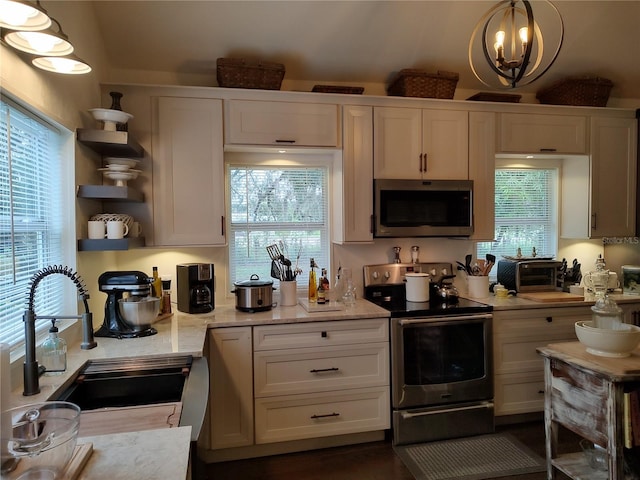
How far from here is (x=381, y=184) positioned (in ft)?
9.74

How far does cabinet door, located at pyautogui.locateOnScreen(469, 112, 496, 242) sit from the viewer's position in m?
3.13

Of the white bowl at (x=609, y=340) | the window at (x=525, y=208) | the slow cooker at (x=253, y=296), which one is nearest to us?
the white bowl at (x=609, y=340)

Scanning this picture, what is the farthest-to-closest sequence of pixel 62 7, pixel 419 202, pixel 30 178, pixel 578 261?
pixel 578 261
pixel 419 202
pixel 62 7
pixel 30 178

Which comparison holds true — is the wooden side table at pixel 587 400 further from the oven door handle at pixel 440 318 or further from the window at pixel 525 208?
the window at pixel 525 208

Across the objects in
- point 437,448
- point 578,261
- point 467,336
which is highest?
point 578,261

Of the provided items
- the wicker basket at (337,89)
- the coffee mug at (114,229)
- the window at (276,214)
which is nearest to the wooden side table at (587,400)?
the window at (276,214)

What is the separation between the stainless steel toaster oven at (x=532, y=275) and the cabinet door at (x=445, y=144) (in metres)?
0.84

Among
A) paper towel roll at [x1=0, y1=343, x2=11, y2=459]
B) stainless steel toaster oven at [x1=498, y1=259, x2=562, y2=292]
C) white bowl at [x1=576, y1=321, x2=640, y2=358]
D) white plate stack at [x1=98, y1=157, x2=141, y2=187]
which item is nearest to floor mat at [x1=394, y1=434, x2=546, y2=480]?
white bowl at [x1=576, y1=321, x2=640, y2=358]

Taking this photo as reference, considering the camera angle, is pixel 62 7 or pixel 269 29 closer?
pixel 62 7

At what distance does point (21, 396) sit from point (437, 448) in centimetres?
230

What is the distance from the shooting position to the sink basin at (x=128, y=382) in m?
1.71

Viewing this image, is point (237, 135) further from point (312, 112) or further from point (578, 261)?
point (578, 261)

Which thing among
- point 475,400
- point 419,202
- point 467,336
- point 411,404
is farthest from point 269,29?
point 475,400

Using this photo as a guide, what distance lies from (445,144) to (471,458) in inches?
84.5
